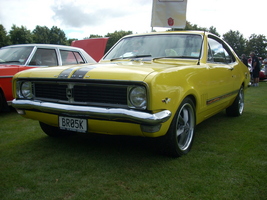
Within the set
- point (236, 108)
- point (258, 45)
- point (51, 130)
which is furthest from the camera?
point (258, 45)

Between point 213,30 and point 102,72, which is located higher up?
point 213,30

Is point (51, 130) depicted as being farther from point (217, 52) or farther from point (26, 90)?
point (217, 52)

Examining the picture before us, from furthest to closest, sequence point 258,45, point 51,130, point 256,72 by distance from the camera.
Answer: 1. point 258,45
2. point 256,72
3. point 51,130

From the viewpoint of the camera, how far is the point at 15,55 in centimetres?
623

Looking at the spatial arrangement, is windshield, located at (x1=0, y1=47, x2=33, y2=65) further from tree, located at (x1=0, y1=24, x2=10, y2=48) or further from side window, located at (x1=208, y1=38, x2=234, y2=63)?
tree, located at (x1=0, y1=24, x2=10, y2=48)

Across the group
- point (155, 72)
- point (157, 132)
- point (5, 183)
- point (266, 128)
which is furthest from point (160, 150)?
point (266, 128)

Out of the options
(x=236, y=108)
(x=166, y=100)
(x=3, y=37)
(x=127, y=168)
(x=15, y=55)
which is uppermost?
(x=3, y=37)

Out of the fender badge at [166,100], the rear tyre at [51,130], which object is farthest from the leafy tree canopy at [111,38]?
the fender badge at [166,100]

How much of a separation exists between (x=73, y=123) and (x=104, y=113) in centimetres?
47

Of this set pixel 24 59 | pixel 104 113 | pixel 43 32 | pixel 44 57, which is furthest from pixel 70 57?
pixel 43 32

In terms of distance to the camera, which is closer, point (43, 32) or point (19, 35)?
point (19, 35)

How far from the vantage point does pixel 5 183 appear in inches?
97.9

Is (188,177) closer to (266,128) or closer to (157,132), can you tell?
(157,132)

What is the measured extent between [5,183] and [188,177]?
5.50ft
